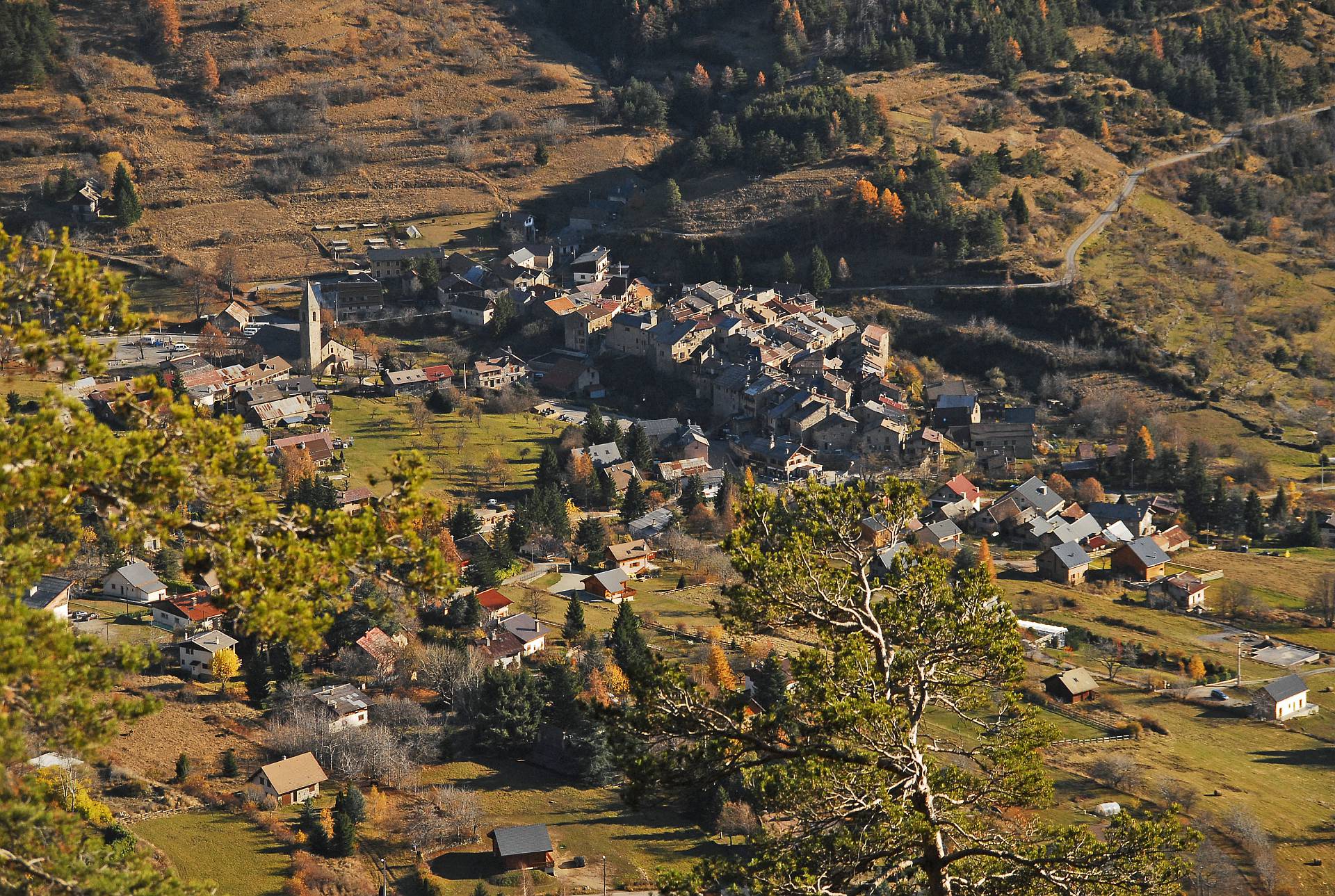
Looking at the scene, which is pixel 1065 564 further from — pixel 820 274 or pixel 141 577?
pixel 141 577

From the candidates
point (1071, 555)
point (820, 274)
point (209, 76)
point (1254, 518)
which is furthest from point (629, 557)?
point (209, 76)

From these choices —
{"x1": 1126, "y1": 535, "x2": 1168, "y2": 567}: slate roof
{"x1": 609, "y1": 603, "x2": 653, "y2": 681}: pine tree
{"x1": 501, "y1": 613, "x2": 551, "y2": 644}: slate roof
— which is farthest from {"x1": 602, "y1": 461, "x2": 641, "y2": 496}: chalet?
{"x1": 1126, "y1": 535, "x2": 1168, "y2": 567}: slate roof

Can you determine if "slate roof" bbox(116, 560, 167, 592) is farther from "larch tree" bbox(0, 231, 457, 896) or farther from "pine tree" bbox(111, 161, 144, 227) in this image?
"pine tree" bbox(111, 161, 144, 227)

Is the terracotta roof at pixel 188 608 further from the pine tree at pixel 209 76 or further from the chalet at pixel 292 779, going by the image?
the pine tree at pixel 209 76

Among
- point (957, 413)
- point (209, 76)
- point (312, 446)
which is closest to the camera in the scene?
point (312, 446)

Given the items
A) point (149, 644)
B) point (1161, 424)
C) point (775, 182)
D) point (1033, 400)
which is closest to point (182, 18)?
point (775, 182)

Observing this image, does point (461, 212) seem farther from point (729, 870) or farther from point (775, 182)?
point (729, 870)
